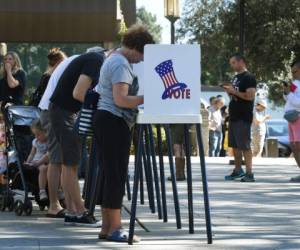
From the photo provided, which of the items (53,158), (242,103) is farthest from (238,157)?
(53,158)

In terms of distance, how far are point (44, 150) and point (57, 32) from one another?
11473 mm

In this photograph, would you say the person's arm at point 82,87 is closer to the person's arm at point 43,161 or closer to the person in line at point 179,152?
the person's arm at point 43,161

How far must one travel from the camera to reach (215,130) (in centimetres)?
2278

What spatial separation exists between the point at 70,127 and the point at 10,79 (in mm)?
2919

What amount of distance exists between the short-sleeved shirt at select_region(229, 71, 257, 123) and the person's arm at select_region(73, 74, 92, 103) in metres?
5.31

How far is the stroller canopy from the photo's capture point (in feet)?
32.5

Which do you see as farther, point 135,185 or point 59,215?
point 59,215

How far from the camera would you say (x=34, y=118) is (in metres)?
10.1

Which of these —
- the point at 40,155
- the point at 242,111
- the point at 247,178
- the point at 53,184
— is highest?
the point at 242,111

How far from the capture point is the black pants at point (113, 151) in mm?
7551

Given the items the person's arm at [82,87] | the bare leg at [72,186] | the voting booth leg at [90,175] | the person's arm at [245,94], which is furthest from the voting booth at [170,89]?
the person's arm at [245,94]

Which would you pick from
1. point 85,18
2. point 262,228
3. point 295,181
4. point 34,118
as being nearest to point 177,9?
point 85,18

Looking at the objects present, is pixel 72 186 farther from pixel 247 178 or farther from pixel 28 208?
pixel 247 178

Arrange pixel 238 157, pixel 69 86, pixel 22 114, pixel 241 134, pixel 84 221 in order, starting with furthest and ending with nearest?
1. pixel 238 157
2. pixel 241 134
3. pixel 22 114
4. pixel 69 86
5. pixel 84 221
